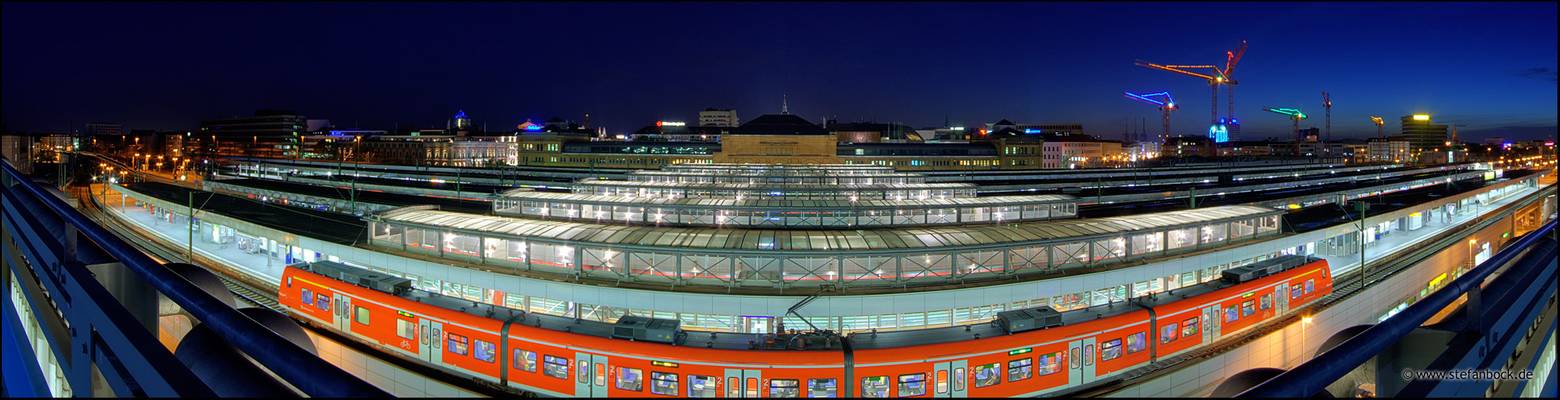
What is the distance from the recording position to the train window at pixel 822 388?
522 inches

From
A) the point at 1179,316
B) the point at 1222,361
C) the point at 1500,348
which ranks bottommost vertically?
the point at 1222,361

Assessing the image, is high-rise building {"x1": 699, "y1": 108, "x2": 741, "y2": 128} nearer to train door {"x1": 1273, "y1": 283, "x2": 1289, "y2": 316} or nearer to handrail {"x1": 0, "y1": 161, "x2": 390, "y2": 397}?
train door {"x1": 1273, "y1": 283, "x2": 1289, "y2": 316}

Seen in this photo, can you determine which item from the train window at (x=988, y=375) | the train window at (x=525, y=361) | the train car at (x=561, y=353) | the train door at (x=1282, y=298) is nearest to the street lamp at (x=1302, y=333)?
the train door at (x=1282, y=298)

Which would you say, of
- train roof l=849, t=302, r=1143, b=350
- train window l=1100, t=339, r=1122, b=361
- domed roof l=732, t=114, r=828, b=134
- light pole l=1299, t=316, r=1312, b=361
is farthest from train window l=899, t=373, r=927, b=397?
domed roof l=732, t=114, r=828, b=134

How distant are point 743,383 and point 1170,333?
11.4 meters

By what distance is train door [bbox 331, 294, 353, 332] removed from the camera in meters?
→ 19.0

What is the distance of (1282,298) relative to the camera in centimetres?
2138

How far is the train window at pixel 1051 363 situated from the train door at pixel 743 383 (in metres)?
6.33

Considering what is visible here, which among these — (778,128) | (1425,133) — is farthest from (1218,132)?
(778,128)

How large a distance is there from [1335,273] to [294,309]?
39.5 m

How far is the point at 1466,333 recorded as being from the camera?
269 inches

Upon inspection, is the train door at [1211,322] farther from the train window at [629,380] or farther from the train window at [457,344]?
the train window at [457,344]

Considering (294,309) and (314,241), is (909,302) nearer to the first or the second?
(294,309)

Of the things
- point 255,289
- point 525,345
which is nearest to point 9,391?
point 525,345
